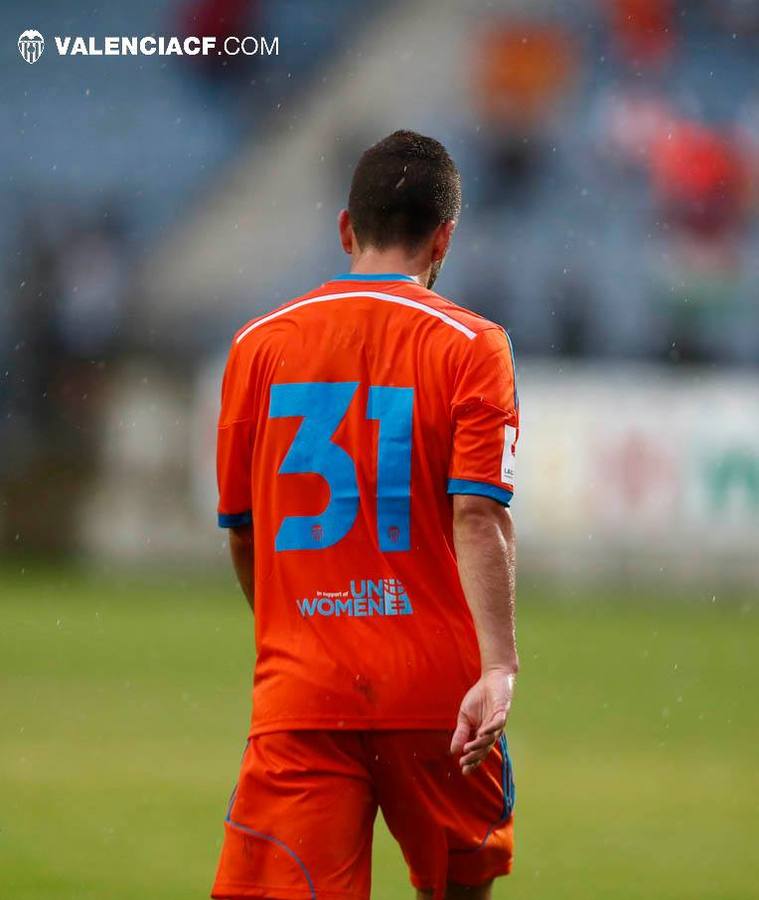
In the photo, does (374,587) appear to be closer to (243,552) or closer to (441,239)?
(243,552)

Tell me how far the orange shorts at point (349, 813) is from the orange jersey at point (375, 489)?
47mm

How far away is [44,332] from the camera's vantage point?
52.5 feet

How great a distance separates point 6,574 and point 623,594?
5.18 meters

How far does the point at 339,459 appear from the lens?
260cm

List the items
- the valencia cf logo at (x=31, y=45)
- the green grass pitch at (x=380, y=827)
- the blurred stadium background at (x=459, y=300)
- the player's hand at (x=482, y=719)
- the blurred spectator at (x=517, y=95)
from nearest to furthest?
1. the player's hand at (x=482, y=719)
2. the green grass pitch at (x=380, y=827)
3. the blurred stadium background at (x=459, y=300)
4. the blurred spectator at (x=517, y=95)
5. the valencia cf logo at (x=31, y=45)

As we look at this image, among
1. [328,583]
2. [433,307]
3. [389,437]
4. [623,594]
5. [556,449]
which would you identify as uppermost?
[433,307]

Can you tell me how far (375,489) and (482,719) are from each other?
16.0 inches

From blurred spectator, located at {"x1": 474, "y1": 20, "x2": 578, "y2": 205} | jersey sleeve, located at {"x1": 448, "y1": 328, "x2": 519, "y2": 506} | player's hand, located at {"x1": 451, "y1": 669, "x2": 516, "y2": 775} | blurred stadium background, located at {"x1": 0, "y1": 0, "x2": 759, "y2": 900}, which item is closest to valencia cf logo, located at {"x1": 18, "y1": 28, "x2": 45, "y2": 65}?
blurred stadium background, located at {"x1": 0, "y1": 0, "x2": 759, "y2": 900}

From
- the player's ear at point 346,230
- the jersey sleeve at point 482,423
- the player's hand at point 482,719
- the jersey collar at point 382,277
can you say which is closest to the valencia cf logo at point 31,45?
the player's ear at point 346,230

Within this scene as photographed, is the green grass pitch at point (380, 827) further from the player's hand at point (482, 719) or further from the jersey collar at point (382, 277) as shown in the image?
the jersey collar at point (382, 277)

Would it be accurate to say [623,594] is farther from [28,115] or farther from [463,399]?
[463,399]

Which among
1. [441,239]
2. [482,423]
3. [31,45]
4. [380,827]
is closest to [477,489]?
[482,423]

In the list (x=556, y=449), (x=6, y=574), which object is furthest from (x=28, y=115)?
(x=556, y=449)

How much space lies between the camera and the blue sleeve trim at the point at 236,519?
2.79m
